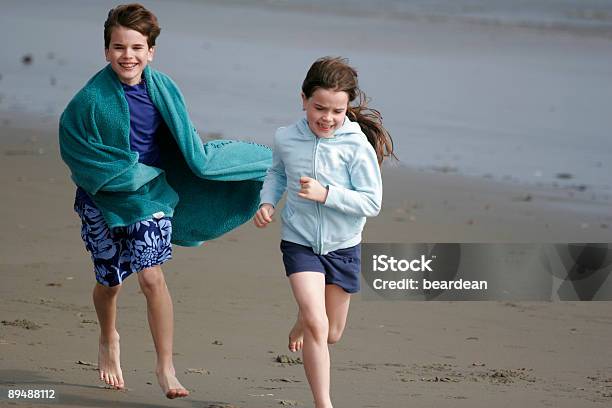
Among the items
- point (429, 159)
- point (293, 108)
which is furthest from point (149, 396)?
point (293, 108)

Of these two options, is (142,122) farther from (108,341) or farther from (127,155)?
(108,341)

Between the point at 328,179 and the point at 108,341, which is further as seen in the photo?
the point at 108,341

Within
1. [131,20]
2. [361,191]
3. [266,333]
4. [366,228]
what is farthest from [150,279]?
[366,228]

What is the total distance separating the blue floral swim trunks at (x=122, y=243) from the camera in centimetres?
550

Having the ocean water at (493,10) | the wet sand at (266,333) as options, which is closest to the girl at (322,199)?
the wet sand at (266,333)

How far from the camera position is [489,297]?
25.5 feet

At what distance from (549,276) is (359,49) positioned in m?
11.2

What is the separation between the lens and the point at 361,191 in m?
5.21

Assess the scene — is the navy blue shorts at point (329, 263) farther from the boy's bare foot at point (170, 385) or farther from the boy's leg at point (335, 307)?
the boy's bare foot at point (170, 385)

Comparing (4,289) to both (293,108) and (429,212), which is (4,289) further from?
(293,108)

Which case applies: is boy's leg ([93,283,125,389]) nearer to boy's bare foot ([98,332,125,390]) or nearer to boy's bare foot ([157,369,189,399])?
boy's bare foot ([98,332,125,390])

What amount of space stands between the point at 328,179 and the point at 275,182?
30 cm

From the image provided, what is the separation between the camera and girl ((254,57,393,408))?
515 cm

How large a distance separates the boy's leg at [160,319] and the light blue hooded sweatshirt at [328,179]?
62 centimetres
